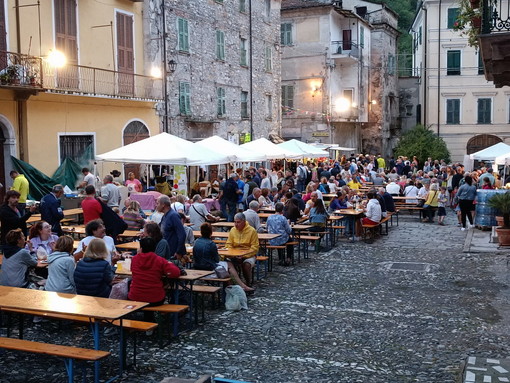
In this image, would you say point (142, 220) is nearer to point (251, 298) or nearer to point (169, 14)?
point (251, 298)

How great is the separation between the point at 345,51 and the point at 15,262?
3426cm

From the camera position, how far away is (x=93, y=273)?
775 centimetres

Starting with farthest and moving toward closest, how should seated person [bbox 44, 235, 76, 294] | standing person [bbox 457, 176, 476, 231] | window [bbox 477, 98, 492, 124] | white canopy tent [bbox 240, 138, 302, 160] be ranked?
window [bbox 477, 98, 492, 124] → white canopy tent [bbox 240, 138, 302, 160] → standing person [bbox 457, 176, 476, 231] → seated person [bbox 44, 235, 76, 294]

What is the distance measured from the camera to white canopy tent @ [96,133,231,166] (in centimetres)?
1477

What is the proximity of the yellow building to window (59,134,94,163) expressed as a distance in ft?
0.11

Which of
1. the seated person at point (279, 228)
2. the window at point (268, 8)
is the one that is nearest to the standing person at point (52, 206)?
the seated person at point (279, 228)

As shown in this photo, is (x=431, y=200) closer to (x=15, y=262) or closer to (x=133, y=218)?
(x=133, y=218)

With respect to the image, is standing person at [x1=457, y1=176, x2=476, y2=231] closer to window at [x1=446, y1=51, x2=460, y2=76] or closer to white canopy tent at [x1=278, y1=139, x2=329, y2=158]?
white canopy tent at [x1=278, y1=139, x2=329, y2=158]

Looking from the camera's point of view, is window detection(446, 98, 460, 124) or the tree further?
window detection(446, 98, 460, 124)

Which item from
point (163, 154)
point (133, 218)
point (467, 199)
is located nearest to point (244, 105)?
point (467, 199)

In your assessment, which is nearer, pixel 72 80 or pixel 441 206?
pixel 72 80

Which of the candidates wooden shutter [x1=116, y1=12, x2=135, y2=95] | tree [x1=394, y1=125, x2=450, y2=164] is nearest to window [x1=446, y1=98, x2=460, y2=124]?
tree [x1=394, y1=125, x2=450, y2=164]

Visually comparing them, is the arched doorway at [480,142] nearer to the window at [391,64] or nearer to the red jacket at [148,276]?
the window at [391,64]

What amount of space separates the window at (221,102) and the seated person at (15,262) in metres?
20.5
